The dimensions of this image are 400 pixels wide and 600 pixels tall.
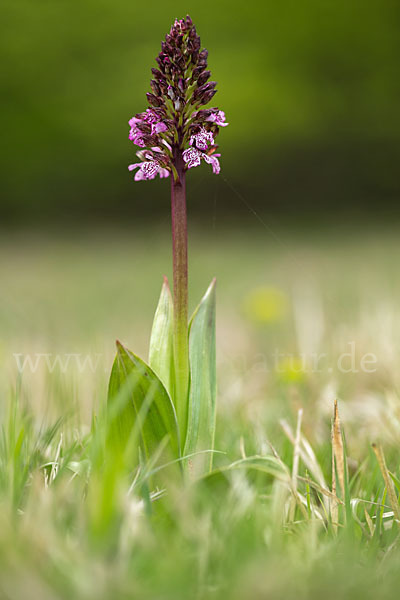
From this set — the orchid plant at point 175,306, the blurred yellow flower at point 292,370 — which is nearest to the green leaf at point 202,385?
the orchid plant at point 175,306

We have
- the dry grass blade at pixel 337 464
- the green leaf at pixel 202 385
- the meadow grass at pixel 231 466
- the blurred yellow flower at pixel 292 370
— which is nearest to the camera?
the meadow grass at pixel 231 466

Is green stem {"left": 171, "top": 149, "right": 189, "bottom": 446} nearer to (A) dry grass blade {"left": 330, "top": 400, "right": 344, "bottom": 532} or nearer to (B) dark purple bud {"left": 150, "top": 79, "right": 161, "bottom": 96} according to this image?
(B) dark purple bud {"left": 150, "top": 79, "right": 161, "bottom": 96}

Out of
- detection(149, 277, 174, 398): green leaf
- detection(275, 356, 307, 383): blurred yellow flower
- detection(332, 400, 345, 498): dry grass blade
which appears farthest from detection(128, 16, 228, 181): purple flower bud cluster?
detection(275, 356, 307, 383): blurred yellow flower

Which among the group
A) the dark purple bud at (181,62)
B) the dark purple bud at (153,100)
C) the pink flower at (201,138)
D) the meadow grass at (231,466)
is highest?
the dark purple bud at (181,62)

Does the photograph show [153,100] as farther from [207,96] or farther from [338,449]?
[338,449]

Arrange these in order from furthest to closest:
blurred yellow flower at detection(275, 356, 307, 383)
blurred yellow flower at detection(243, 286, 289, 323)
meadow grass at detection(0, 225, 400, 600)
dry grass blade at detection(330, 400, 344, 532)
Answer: blurred yellow flower at detection(243, 286, 289, 323)
blurred yellow flower at detection(275, 356, 307, 383)
dry grass blade at detection(330, 400, 344, 532)
meadow grass at detection(0, 225, 400, 600)

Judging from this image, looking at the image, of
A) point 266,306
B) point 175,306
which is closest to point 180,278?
point 175,306

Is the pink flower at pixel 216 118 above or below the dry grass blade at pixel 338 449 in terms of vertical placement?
above

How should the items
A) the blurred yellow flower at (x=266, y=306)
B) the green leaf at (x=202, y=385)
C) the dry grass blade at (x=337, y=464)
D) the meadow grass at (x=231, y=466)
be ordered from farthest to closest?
the blurred yellow flower at (x=266, y=306), the green leaf at (x=202, y=385), the dry grass blade at (x=337, y=464), the meadow grass at (x=231, y=466)

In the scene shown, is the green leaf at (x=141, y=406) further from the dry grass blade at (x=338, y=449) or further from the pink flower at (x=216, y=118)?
the pink flower at (x=216, y=118)

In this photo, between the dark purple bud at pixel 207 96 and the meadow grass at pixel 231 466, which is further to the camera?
the dark purple bud at pixel 207 96
